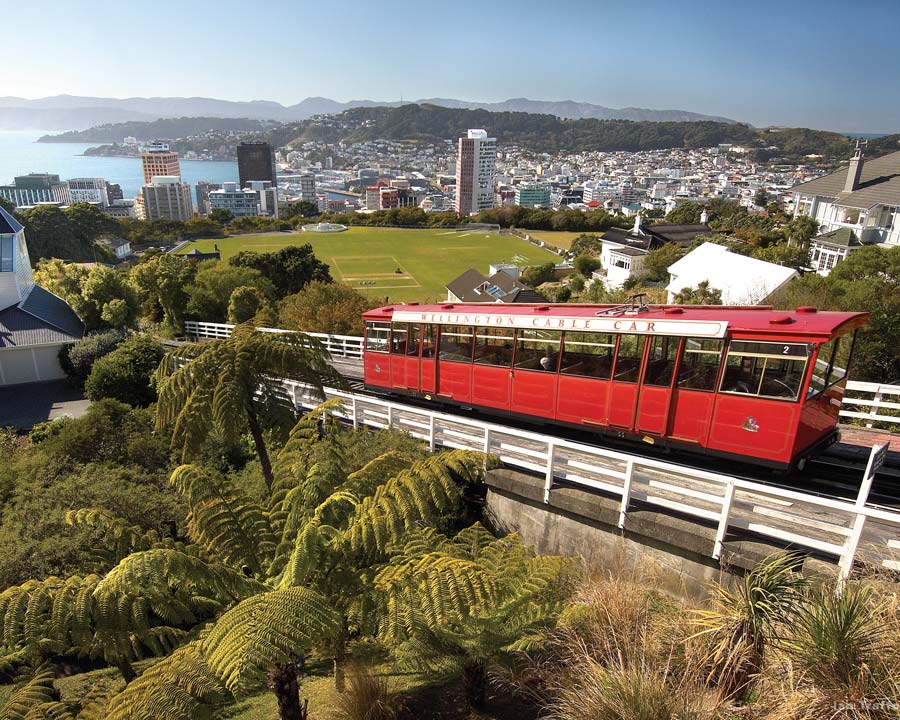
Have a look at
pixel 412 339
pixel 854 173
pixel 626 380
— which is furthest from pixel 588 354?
pixel 854 173

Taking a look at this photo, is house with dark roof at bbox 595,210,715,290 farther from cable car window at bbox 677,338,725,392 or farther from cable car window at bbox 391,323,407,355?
cable car window at bbox 677,338,725,392

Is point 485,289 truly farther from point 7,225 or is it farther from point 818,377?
point 818,377

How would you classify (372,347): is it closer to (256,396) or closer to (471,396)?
(471,396)

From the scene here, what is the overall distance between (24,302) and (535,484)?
106ft

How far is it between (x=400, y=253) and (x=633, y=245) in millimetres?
47044

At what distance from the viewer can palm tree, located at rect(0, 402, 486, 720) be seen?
17.3 feet

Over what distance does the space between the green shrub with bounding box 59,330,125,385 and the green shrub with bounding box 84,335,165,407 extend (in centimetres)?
424

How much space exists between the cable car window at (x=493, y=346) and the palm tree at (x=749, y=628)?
7338 mm

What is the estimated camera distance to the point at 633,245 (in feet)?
246

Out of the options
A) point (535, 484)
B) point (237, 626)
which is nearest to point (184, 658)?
point (237, 626)

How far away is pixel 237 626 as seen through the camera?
5.42 m

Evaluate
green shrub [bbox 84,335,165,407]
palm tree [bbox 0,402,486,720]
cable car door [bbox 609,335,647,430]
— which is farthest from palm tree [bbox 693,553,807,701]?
green shrub [bbox 84,335,165,407]

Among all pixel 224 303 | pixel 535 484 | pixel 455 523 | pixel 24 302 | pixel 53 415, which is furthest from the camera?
pixel 224 303

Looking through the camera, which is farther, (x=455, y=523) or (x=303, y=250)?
(x=303, y=250)
